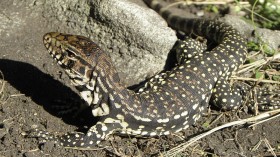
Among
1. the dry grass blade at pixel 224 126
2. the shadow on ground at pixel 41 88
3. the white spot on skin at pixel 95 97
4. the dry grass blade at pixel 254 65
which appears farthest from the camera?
the dry grass blade at pixel 254 65

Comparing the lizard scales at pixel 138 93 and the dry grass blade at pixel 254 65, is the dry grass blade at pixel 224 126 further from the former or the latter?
the dry grass blade at pixel 254 65

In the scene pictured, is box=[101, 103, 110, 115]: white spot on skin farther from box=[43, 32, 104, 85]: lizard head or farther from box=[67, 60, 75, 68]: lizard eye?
box=[67, 60, 75, 68]: lizard eye

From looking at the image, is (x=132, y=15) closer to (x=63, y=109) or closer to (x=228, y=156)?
(x=63, y=109)

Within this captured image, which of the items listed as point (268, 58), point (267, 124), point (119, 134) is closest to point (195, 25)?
point (268, 58)

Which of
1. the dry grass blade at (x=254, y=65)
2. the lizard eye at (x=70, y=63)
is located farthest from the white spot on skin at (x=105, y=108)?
the dry grass blade at (x=254, y=65)

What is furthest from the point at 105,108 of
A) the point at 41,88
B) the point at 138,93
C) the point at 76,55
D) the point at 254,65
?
the point at 254,65

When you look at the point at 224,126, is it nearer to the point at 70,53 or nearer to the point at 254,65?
the point at 254,65
